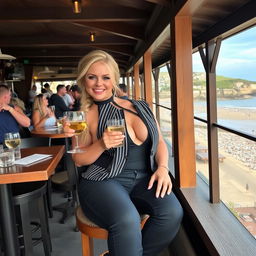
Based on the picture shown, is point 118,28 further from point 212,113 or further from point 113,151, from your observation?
point 113,151

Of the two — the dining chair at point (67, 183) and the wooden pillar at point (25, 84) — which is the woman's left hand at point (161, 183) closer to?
the dining chair at point (67, 183)

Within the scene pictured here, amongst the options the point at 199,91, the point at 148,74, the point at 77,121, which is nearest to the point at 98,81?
the point at 77,121

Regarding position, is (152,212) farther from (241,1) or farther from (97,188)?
(241,1)

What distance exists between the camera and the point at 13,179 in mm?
1538

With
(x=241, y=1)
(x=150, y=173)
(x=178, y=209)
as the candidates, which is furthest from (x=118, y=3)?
(x=178, y=209)

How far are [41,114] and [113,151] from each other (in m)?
2.82

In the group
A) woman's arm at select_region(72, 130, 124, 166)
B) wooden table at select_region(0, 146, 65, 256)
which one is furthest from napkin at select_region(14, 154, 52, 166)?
woman's arm at select_region(72, 130, 124, 166)

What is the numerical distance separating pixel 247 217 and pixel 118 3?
121 inches

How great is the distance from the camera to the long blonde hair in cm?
168

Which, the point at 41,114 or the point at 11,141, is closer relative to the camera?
the point at 11,141

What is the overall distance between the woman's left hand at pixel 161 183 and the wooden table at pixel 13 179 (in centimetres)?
59

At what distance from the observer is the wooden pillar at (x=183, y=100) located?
2.71 m

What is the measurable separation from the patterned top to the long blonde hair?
11cm

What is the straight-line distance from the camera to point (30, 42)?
21.8 feet
